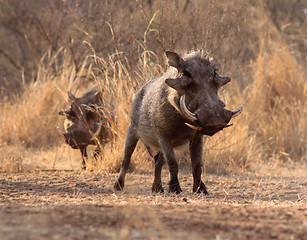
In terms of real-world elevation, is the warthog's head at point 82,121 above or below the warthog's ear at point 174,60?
below

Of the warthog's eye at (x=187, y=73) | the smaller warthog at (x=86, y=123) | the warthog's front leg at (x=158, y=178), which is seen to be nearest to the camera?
the warthog's eye at (x=187, y=73)

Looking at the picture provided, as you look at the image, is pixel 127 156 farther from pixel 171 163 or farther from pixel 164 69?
pixel 164 69

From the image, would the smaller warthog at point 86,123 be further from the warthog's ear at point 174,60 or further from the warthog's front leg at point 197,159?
the warthog's ear at point 174,60

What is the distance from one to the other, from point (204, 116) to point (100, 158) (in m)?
2.70

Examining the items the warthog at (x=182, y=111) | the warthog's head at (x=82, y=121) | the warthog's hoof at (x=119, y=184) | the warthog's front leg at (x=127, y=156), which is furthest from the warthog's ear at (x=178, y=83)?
the warthog's head at (x=82, y=121)

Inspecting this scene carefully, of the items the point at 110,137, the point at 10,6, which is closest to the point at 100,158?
the point at 110,137

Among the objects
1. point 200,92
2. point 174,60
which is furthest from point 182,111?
point 174,60

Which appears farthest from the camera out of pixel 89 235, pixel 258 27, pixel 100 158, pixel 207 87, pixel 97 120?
pixel 258 27

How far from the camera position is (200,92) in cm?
338

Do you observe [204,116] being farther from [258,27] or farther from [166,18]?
[258,27]

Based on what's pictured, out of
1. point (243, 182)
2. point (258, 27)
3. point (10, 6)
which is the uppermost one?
point (10, 6)

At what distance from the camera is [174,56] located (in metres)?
3.63

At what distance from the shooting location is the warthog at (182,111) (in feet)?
10.6

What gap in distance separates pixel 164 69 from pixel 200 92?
81.1 inches
